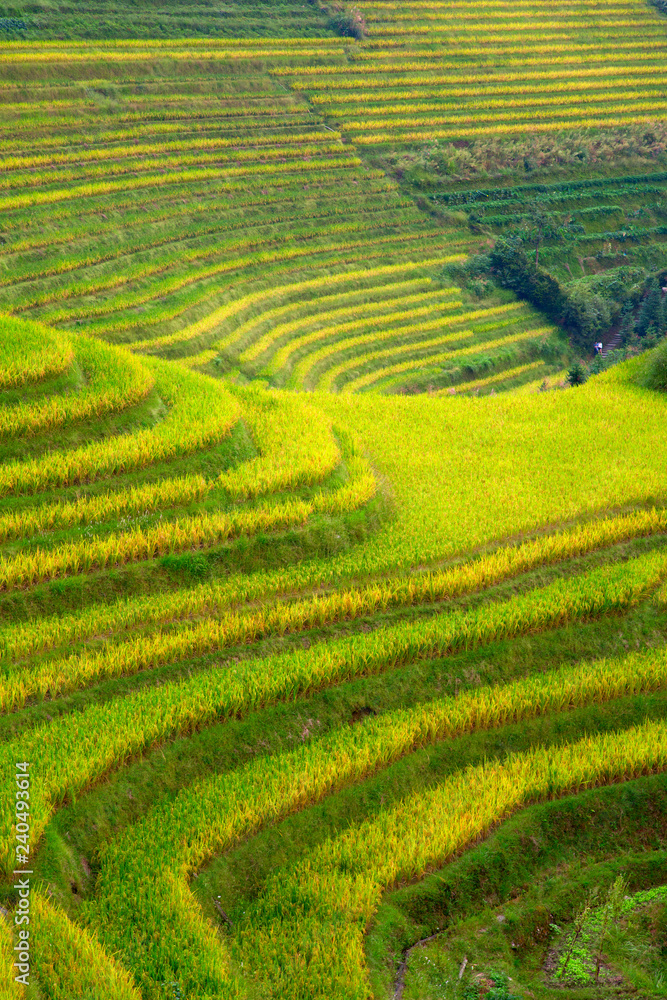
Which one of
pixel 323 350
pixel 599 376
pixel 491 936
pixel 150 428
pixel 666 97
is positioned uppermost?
pixel 666 97

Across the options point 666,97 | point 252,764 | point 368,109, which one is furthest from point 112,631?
point 666,97

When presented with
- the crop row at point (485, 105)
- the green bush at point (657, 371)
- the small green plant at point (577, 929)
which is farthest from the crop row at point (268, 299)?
the small green plant at point (577, 929)

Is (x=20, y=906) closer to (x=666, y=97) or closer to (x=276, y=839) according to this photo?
(x=276, y=839)

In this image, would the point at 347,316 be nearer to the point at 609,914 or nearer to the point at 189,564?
the point at 189,564

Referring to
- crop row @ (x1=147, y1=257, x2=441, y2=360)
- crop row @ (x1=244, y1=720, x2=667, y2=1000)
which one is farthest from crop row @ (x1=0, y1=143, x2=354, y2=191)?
crop row @ (x1=244, y1=720, x2=667, y2=1000)

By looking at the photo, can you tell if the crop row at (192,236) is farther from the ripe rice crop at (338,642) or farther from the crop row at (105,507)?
the ripe rice crop at (338,642)

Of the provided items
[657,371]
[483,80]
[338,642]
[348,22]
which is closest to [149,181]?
[348,22]

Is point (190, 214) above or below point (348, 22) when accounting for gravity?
below
